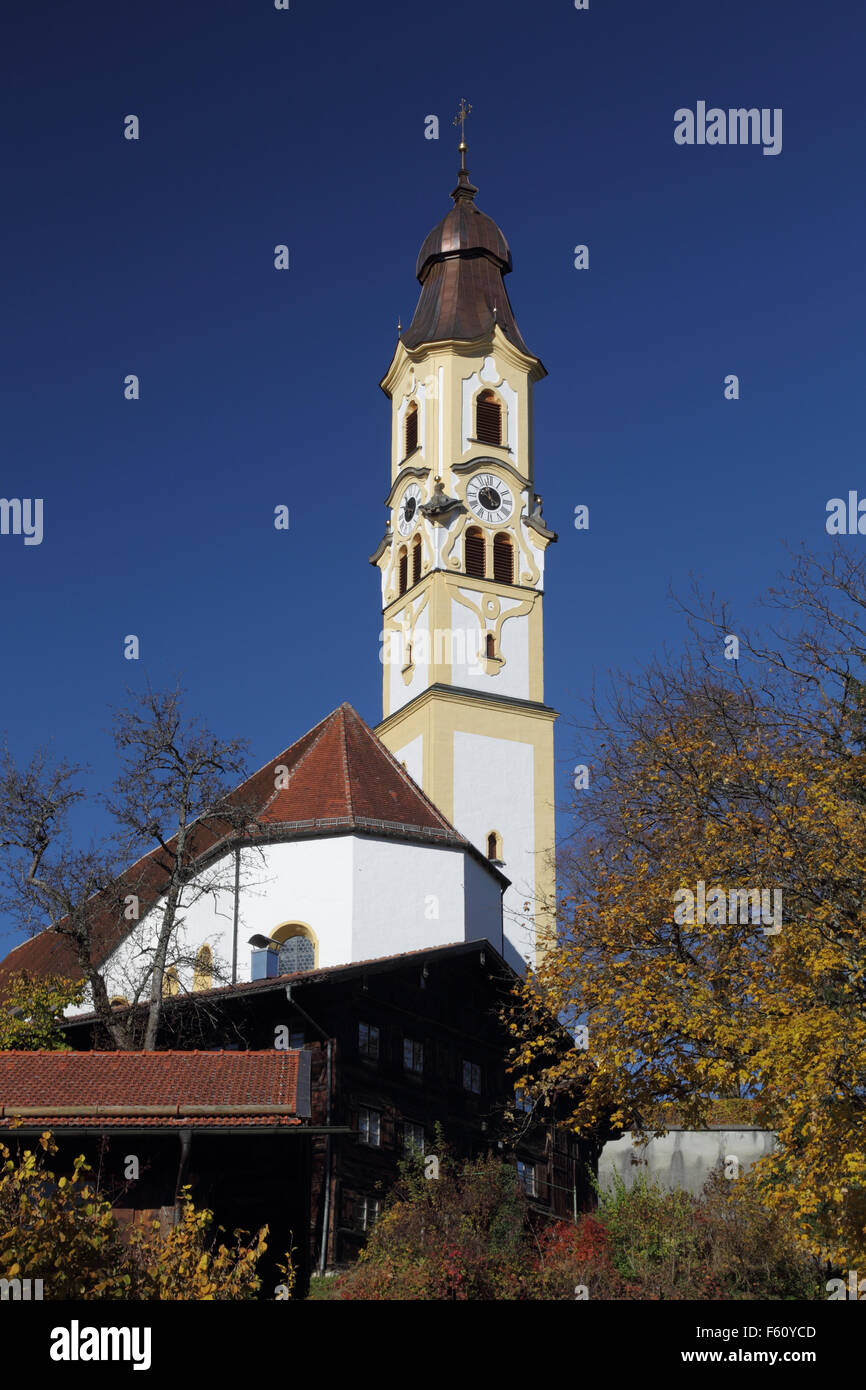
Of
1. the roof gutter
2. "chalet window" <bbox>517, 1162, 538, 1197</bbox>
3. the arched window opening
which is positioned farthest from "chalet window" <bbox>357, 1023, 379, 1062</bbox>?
the arched window opening

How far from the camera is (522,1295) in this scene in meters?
17.5

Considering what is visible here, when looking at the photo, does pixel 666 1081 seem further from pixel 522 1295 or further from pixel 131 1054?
pixel 131 1054

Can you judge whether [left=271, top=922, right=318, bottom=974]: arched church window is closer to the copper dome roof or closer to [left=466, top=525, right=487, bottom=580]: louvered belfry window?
[left=466, top=525, right=487, bottom=580]: louvered belfry window

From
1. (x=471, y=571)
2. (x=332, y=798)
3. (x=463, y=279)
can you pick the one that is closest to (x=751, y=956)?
(x=332, y=798)

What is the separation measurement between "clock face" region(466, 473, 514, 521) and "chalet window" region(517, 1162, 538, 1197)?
24.4m

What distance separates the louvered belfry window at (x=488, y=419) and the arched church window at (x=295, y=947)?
68.1 ft

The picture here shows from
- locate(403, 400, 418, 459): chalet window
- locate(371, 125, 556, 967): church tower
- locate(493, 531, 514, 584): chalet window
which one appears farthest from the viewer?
locate(403, 400, 418, 459): chalet window

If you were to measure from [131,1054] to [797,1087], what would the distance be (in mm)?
8775

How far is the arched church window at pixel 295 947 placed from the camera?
1270 inches

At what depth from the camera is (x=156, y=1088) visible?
61.0 ft

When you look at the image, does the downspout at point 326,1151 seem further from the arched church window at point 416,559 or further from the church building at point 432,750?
the arched church window at point 416,559

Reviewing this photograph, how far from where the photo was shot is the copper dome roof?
50188 millimetres

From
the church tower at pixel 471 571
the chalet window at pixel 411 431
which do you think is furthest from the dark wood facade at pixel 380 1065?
the chalet window at pixel 411 431
